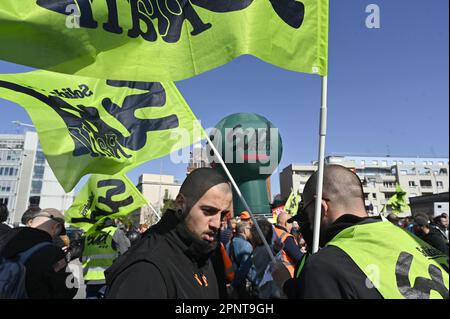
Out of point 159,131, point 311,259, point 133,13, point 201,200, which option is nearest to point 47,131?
point 159,131

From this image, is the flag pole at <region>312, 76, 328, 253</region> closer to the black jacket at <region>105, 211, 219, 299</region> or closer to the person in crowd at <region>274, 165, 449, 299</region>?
the person in crowd at <region>274, 165, 449, 299</region>

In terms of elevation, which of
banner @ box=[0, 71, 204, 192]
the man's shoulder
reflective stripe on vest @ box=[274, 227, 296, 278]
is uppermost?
banner @ box=[0, 71, 204, 192]

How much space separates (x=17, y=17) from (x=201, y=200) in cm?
200

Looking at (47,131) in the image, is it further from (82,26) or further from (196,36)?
(196,36)

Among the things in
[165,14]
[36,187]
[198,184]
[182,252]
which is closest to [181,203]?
[198,184]

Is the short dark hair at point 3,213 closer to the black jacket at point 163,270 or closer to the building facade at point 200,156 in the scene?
the building facade at point 200,156

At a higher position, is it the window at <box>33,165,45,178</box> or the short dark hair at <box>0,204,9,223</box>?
the window at <box>33,165,45,178</box>

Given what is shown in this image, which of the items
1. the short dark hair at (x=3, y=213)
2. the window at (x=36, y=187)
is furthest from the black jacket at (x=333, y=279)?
the window at (x=36, y=187)

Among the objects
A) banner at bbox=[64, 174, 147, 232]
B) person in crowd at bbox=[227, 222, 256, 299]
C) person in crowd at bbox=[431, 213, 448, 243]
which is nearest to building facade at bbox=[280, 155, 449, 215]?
person in crowd at bbox=[431, 213, 448, 243]

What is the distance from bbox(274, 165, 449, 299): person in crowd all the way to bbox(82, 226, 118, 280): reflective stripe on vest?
5.51 metres

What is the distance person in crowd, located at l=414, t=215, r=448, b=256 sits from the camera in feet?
19.2

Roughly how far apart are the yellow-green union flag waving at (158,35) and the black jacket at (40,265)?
1.60 meters

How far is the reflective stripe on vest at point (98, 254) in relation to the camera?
6.34 m

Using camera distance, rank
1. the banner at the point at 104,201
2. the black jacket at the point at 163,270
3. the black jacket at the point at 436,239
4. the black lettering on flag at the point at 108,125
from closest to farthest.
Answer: the black jacket at the point at 163,270
the black lettering on flag at the point at 108,125
the black jacket at the point at 436,239
the banner at the point at 104,201
